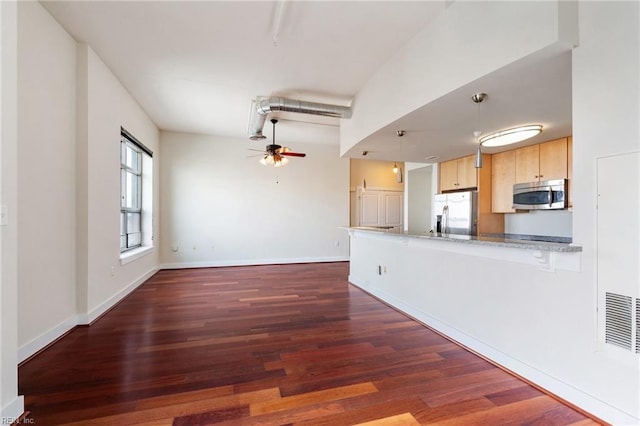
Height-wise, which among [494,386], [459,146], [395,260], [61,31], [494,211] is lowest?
[494,386]

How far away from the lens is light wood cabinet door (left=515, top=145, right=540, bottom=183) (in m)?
4.25

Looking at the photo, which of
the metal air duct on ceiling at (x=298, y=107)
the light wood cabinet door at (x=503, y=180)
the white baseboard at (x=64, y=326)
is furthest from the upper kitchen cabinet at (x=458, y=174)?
the white baseboard at (x=64, y=326)

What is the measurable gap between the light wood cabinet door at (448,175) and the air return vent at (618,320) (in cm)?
407

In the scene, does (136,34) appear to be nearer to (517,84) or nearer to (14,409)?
(14,409)

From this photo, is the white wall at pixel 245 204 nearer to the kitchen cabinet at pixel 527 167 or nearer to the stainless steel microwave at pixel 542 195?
the kitchen cabinet at pixel 527 167

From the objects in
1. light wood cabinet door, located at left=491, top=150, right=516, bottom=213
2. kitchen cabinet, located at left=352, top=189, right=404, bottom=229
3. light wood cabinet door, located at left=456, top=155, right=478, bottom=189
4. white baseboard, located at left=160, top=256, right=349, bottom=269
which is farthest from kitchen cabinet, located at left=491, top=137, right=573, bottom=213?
white baseboard, located at left=160, top=256, right=349, bottom=269

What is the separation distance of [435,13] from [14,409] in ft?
13.6

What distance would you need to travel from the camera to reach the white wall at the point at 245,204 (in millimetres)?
6441

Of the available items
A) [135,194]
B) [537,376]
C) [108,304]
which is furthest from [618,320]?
[135,194]

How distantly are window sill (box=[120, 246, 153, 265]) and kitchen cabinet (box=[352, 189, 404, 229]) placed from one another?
522 cm

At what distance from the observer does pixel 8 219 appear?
5.15ft

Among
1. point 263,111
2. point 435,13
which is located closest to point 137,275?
point 263,111

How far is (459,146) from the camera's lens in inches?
172

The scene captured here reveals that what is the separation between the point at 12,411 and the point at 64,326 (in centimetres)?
156
